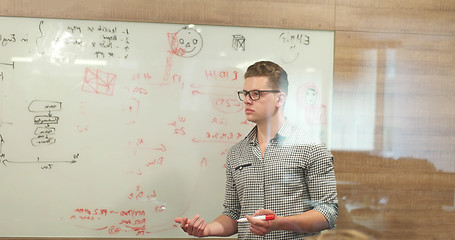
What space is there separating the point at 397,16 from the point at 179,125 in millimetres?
1389

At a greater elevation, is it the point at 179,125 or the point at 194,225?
the point at 179,125

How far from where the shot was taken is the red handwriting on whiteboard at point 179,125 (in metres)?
2.63

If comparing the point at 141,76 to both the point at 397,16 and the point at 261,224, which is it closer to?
the point at 261,224

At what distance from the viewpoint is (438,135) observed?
279cm

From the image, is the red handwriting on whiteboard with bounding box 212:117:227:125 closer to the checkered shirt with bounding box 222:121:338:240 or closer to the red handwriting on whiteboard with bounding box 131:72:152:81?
the red handwriting on whiteboard with bounding box 131:72:152:81

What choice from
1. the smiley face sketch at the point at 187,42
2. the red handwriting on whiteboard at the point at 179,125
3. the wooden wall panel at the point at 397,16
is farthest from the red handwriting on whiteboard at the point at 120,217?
the wooden wall panel at the point at 397,16

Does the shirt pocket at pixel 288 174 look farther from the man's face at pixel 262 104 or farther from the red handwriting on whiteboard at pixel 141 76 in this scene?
the red handwriting on whiteboard at pixel 141 76

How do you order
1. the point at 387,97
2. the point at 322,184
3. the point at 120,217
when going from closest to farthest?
the point at 322,184, the point at 120,217, the point at 387,97

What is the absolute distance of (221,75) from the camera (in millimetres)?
2660

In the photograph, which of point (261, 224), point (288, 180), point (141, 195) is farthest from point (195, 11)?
point (261, 224)

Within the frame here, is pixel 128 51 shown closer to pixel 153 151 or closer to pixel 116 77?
pixel 116 77

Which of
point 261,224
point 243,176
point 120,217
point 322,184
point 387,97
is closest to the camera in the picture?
point 261,224

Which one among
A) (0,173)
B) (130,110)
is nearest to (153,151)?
(130,110)

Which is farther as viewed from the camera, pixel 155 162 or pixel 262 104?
pixel 155 162
